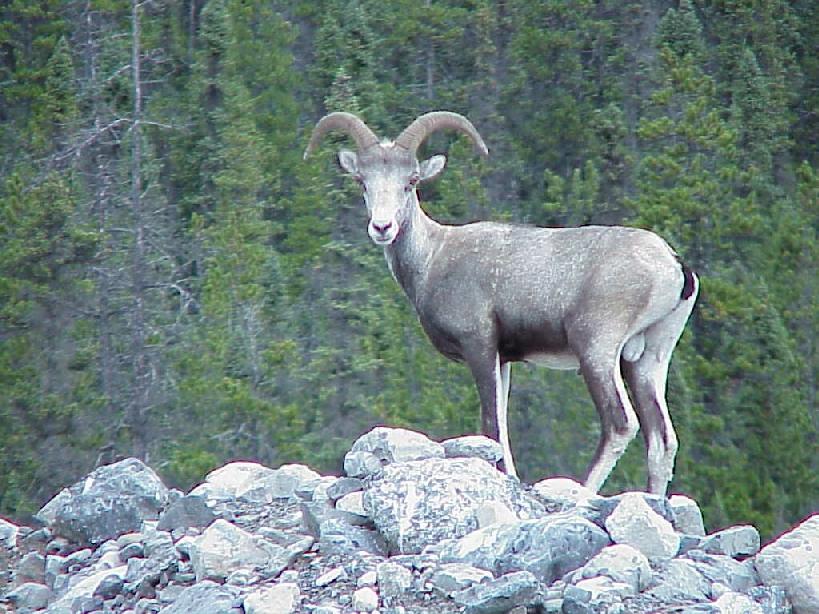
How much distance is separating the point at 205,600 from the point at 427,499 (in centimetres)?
123

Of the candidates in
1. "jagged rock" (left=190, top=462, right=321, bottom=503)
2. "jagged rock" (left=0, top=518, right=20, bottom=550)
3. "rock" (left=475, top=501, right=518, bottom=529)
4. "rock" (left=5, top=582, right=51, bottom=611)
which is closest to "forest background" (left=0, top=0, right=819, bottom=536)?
"jagged rock" (left=0, top=518, right=20, bottom=550)

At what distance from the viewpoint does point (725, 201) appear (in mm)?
28984

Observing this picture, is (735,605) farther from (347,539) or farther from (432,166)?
(432,166)

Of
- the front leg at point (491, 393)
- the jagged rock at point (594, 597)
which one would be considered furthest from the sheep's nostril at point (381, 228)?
the jagged rock at point (594, 597)

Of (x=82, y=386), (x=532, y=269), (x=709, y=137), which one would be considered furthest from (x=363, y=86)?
(x=532, y=269)

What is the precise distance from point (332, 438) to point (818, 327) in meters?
8.58

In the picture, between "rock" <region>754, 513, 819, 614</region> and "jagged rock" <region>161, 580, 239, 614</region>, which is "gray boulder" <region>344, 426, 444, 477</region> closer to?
"jagged rock" <region>161, 580, 239, 614</region>

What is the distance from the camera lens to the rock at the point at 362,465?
28.3ft

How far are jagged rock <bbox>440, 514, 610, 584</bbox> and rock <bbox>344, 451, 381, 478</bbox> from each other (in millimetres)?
1174

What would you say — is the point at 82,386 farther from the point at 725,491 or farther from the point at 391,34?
the point at 391,34

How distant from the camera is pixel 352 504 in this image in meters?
8.17

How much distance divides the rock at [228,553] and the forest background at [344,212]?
42.5 ft

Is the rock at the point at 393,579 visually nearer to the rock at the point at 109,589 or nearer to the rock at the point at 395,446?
the rock at the point at 395,446

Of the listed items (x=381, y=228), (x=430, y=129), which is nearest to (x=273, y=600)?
(x=381, y=228)
